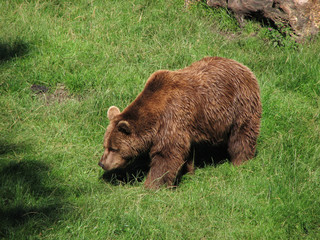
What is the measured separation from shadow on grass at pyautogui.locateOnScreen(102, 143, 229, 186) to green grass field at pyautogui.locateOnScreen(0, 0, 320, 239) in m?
0.11

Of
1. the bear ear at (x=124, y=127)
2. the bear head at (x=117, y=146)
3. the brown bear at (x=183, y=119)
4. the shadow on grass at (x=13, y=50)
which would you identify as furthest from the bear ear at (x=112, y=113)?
the shadow on grass at (x=13, y=50)

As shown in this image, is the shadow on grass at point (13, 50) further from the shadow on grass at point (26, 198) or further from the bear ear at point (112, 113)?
the bear ear at point (112, 113)

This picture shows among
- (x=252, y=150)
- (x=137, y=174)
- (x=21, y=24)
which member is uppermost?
(x=21, y=24)

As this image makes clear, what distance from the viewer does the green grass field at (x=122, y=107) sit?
4582 millimetres

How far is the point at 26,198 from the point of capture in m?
4.67

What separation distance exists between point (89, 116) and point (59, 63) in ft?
4.63

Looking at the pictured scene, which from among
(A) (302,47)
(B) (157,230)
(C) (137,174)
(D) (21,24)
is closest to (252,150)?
(C) (137,174)

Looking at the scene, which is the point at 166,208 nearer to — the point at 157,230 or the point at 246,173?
the point at 157,230

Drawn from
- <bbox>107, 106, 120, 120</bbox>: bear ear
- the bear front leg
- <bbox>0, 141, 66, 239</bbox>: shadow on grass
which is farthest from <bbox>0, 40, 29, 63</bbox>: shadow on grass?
the bear front leg

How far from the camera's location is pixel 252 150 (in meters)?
5.92

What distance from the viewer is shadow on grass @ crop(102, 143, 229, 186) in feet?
18.7

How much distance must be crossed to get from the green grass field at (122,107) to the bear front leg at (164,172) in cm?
12

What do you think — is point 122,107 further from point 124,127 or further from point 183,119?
point 183,119

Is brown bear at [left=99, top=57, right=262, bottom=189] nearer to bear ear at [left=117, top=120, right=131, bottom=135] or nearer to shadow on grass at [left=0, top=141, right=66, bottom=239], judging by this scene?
bear ear at [left=117, top=120, right=131, bottom=135]
